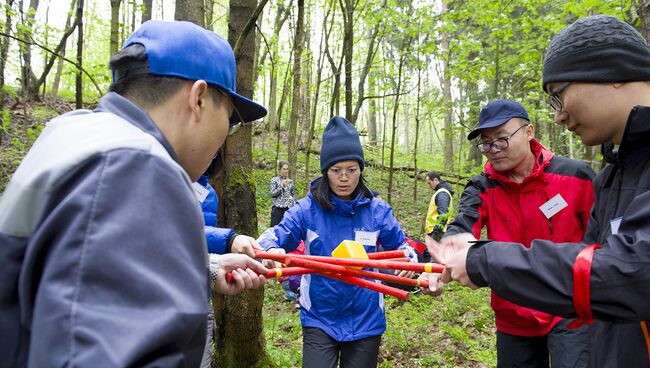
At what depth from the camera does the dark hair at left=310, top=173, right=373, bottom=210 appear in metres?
3.38

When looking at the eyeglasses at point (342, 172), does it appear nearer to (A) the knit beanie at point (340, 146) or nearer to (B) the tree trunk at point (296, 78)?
(A) the knit beanie at point (340, 146)

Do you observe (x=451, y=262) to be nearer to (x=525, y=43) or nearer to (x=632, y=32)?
(x=632, y=32)

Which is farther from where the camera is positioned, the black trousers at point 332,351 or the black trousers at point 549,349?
the black trousers at point 332,351

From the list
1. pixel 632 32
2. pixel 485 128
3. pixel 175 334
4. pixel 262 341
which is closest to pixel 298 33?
pixel 485 128

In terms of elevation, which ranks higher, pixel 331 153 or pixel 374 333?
pixel 331 153

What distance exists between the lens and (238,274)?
2340mm

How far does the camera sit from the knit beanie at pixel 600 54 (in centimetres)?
182

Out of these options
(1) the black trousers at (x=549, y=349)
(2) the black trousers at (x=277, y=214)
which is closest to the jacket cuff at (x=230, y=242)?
(1) the black trousers at (x=549, y=349)

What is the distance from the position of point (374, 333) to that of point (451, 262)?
55.0 inches

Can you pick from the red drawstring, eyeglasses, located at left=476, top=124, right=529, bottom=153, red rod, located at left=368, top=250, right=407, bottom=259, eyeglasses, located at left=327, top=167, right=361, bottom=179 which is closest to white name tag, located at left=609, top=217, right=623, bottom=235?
the red drawstring

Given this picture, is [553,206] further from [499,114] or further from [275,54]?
[275,54]

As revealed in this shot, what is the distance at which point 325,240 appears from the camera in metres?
3.38

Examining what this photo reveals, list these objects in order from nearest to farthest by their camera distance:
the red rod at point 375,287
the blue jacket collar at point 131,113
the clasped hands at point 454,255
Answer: the blue jacket collar at point 131,113 → the clasped hands at point 454,255 → the red rod at point 375,287

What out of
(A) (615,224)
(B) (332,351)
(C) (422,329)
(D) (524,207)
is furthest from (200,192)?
(C) (422,329)
